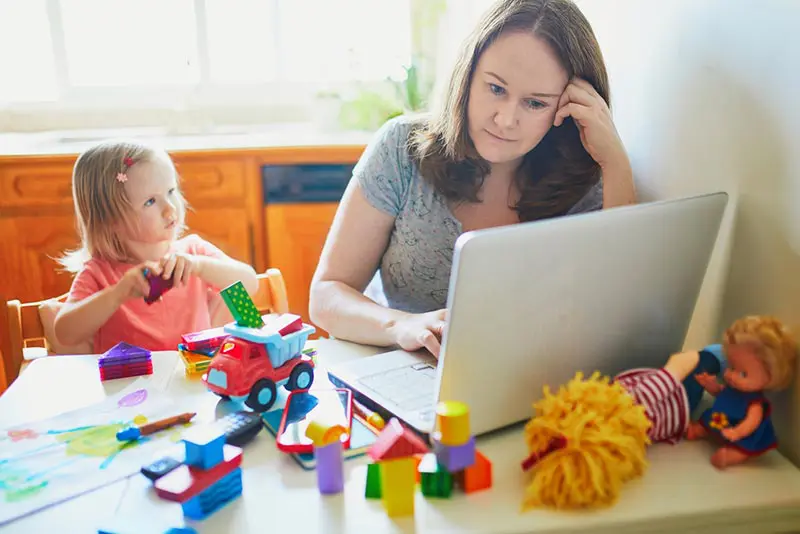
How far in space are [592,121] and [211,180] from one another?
1543mm

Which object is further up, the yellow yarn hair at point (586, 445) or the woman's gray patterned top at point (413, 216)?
the woman's gray patterned top at point (413, 216)

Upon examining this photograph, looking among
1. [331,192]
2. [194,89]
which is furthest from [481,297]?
[194,89]

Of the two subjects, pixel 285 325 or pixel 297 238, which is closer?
pixel 285 325

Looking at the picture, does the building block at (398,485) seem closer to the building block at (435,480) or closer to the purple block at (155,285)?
the building block at (435,480)

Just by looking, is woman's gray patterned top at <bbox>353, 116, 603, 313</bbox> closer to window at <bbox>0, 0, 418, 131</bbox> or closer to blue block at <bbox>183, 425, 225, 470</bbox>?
blue block at <bbox>183, 425, 225, 470</bbox>

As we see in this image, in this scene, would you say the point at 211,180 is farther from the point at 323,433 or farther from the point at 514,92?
the point at 323,433

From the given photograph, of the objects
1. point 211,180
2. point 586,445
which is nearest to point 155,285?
point 586,445

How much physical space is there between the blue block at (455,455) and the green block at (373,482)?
6cm

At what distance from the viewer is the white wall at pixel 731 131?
83 centimetres

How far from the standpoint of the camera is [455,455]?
0.71 metres

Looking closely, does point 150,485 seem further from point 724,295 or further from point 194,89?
point 194,89

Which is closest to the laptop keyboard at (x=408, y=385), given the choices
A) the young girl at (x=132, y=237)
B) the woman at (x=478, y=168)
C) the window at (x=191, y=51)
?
the woman at (x=478, y=168)

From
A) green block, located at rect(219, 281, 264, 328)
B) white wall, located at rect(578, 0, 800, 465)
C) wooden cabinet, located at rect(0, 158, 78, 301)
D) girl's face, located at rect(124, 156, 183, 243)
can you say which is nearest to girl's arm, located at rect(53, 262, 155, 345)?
girl's face, located at rect(124, 156, 183, 243)

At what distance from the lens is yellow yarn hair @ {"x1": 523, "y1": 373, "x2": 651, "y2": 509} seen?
27.9 inches
